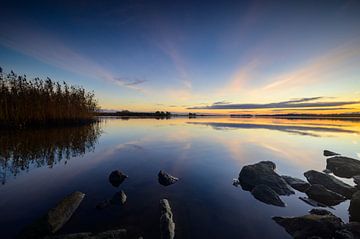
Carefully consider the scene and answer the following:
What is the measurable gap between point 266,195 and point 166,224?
15.6ft

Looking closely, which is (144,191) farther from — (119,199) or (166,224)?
(166,224)

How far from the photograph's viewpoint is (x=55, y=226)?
5258mm

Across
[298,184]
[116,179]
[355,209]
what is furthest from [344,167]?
[116,179]

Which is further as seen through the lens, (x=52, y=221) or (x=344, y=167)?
(x=344, y=167)

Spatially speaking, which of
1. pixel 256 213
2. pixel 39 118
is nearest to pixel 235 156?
pixel 256 213

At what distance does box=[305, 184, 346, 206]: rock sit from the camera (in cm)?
755

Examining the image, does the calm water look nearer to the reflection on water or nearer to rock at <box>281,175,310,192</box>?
the reflection on water

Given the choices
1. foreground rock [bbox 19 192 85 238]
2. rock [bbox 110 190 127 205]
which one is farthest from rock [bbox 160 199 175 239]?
foreground rock [bbox 19 192 85 238]

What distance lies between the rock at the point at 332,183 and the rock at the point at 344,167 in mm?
2602

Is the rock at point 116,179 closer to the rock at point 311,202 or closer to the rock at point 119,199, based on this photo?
the rock at point 119,199

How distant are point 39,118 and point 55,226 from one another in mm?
28564

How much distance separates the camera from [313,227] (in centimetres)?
525

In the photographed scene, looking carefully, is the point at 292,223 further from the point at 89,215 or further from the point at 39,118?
the point at 39,118

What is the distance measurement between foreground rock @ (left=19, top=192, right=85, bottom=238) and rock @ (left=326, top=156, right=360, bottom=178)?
14016 millimetres
